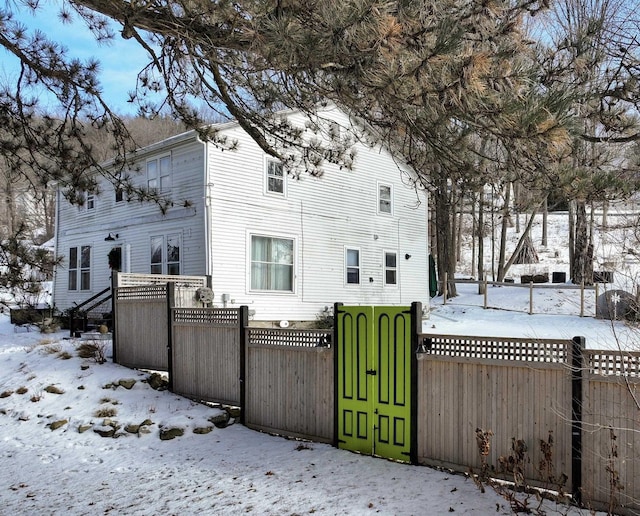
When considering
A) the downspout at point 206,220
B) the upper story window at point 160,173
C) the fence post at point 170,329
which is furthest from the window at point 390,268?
the fence post at point 170,329

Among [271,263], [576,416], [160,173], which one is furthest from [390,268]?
[576,416]

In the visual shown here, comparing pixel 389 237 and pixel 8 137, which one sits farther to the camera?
pixel 389 237

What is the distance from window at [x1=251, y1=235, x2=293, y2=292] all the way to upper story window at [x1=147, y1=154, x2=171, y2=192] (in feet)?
9.41

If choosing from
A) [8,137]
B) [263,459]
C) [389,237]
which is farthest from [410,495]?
[389,237]

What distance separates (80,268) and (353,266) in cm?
892

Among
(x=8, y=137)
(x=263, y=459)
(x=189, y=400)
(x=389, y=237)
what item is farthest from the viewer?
(x=389, y=237)

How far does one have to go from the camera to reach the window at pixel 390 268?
1878 cm

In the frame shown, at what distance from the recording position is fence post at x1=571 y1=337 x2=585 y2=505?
16.2ft

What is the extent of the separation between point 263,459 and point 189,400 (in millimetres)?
2615

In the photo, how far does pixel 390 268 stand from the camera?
18969 mm

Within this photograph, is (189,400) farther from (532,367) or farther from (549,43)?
(549,43)

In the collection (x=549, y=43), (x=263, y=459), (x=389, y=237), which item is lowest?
(x=263, y=459)

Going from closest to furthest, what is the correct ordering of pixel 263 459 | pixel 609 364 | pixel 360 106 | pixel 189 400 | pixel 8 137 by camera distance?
pixel 609 364, pixel 360 106, pixel 263 459, pixel 8 137, pixel 189 400

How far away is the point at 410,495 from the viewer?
17.2 ft
